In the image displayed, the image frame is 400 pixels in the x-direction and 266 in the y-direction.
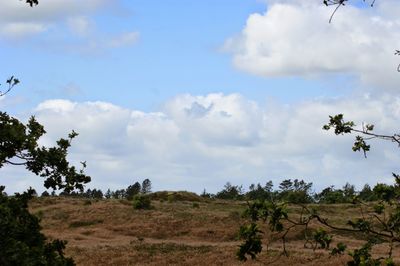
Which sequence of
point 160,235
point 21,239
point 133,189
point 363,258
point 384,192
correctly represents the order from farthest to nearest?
1. point 133,189
2. point 160,235
3. point 21,239
4. point 384,192
5. point 363,258

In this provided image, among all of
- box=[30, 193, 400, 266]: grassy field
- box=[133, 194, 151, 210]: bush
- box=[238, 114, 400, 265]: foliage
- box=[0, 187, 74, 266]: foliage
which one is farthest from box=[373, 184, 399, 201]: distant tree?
box=[133, 194, 151, 210]: bush

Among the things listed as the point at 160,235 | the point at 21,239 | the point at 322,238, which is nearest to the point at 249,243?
the point at 322,238

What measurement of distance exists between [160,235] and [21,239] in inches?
1446

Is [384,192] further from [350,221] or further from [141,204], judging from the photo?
[141,204]

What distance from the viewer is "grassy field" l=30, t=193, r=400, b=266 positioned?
36000mm

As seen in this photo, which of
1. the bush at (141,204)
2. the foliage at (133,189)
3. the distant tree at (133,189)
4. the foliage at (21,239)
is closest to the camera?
the foliage at (21,239)

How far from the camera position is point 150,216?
178ft

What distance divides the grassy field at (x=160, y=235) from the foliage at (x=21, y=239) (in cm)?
1787

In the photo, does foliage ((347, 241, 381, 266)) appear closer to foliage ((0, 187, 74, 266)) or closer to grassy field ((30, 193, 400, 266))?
foliage ((0, 187, 74, 266))

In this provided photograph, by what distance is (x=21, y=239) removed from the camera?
40.0 feet

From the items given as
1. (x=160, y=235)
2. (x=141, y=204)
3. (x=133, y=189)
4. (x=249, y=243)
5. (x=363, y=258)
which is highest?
(x=133, y=189)

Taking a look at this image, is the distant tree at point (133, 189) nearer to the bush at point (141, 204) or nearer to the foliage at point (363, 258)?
the bush at point (141, 204)

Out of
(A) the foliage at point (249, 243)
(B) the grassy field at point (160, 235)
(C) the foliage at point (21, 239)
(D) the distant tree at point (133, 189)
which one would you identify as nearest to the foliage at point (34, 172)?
(C) the foliage at point (21, 239)

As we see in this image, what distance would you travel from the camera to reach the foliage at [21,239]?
1083 centimetres
